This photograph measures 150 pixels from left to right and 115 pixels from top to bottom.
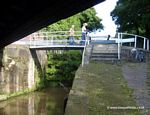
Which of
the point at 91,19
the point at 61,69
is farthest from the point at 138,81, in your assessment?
the point at 91,19

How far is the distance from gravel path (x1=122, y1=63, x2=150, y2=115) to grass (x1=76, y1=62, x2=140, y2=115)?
0.21 meters

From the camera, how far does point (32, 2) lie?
26.7 ft

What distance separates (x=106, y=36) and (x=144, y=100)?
12413mm

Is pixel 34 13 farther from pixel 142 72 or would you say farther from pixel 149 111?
pixel 142 72

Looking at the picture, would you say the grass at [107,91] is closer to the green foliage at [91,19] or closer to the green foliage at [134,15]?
the green foliage at [134,15]

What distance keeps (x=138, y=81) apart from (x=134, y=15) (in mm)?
15840

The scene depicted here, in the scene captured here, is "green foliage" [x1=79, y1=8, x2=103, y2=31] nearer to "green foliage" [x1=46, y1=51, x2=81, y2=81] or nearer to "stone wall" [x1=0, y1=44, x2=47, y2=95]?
"green foliage" [x1=46, y1=51, x2=81, y2=81]

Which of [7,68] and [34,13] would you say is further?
[7,68]

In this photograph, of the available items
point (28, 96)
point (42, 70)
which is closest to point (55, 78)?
point (42, 70)

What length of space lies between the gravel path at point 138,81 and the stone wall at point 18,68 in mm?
9360

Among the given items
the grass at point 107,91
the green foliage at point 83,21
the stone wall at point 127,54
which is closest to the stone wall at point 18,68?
the stone wall at point 127,54

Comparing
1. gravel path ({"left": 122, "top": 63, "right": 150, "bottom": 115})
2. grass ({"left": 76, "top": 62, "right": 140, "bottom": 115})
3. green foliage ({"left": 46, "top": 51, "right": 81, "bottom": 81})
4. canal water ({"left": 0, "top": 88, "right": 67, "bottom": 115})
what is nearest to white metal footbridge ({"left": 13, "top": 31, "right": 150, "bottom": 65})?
green foliage ({"left": 46, "top": 51, "right": 81, "bottom": 81})

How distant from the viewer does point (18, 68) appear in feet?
90.6

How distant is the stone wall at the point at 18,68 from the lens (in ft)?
85.1
